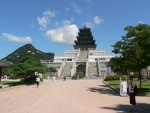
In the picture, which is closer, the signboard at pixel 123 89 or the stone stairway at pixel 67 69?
the signboard at pixel 123 89

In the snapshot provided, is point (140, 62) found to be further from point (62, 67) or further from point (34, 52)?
point (34, 52)

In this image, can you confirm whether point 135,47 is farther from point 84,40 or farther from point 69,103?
point 84,40

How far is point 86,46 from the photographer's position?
437ft

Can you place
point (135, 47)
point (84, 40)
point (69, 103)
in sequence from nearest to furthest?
point (69, 103), point (135, 47), point (84, 40)

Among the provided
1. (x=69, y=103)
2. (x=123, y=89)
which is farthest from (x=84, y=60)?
(x=69, y=103)

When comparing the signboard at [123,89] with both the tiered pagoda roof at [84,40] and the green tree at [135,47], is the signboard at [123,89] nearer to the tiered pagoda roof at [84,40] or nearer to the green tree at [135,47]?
the green tree at [135,47]

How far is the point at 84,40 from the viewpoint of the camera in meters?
134

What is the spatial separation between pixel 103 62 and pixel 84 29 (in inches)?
1778

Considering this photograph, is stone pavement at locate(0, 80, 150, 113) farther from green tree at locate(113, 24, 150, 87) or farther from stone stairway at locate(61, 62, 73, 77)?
→ stone stairway at locate(61, 62, 73, 77)

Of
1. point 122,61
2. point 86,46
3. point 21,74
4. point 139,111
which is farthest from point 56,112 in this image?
point 86,46

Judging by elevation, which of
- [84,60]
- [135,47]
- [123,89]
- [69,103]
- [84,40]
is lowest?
[69,103]

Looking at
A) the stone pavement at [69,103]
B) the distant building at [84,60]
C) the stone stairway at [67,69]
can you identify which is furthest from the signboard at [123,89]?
the stone stairway at [67,69]

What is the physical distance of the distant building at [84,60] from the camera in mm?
89400

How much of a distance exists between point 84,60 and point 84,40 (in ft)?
119
